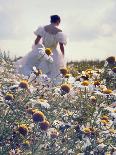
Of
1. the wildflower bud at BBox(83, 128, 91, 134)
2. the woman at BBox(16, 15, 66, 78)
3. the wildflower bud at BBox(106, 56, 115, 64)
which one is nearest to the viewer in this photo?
the wildflower bud at BBox(83, 128, 91, 134)

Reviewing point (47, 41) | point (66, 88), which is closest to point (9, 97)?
point (66, 88)

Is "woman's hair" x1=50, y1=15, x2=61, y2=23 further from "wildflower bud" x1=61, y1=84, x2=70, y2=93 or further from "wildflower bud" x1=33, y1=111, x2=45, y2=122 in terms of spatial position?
"wildflower bud" x1=33, y1=111, x2=45, y2=122

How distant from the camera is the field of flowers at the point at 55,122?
3.53m

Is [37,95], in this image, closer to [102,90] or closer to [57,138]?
[57,138]

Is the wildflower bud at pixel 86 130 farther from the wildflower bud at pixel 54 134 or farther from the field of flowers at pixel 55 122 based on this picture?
the wildflower bud at pixel 54 134

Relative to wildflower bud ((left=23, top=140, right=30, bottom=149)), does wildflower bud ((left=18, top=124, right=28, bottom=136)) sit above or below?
above

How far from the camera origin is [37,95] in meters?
4.05

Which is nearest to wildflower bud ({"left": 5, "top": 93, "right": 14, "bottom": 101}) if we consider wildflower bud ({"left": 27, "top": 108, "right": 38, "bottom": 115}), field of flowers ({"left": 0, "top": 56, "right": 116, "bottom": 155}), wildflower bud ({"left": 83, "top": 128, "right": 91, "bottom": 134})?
field of flowers ({"left": 0, "top": 56, "right": 116, "bottom": 155})

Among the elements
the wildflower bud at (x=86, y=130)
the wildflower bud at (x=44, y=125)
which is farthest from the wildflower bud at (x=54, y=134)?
the wildflower bud at (x=86, y=130)

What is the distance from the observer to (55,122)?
3.88 m

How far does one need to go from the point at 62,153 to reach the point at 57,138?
193mm

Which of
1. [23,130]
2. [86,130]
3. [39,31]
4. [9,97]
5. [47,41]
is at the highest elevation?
[9,97]

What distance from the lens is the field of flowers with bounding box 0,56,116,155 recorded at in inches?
139

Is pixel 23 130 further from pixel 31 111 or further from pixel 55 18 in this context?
pixel 55 18
